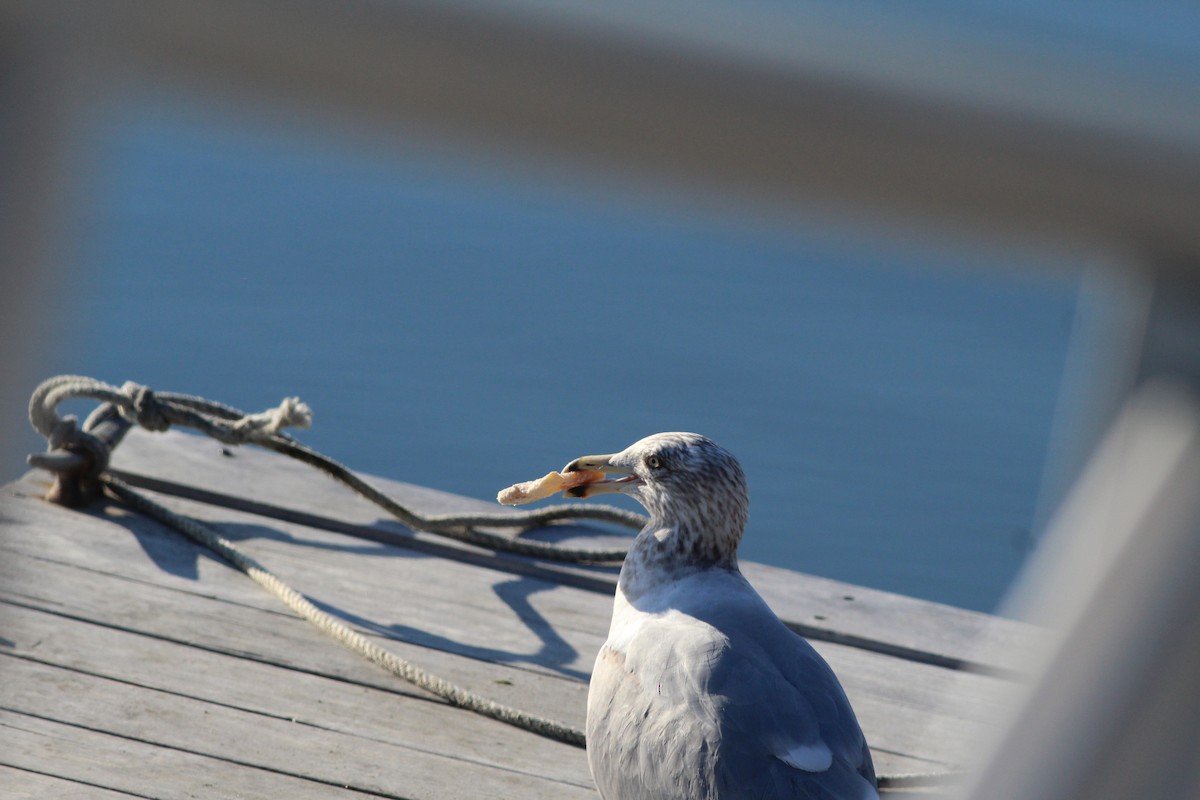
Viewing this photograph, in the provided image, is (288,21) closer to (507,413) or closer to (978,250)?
(978,250)

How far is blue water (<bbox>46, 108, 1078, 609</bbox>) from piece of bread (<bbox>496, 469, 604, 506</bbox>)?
2.64m

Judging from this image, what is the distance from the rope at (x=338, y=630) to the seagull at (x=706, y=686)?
34cm

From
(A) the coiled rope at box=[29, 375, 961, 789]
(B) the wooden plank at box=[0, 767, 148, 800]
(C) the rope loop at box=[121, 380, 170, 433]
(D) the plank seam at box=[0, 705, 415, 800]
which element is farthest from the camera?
(C) the rope loop at box=[121, 380, 170, 433]

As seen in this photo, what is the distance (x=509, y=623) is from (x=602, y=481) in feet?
2.02

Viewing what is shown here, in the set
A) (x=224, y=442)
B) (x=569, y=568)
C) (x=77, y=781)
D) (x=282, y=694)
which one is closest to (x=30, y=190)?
Result: (x=77, y=781)

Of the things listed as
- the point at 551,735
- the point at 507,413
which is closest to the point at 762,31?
the point at 551,735

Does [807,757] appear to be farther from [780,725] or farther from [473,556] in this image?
[473,556]

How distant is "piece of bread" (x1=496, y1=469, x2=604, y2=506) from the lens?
198 centimetres

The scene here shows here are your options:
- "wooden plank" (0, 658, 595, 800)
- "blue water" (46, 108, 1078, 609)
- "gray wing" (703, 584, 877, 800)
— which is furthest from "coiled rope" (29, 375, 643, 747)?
"blue water" (46, 108, 1078, 609)

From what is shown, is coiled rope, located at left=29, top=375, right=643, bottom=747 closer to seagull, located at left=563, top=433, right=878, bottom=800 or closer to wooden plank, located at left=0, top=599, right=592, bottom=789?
wooden plank, located at left=0, top=599, right=592, bottom=789

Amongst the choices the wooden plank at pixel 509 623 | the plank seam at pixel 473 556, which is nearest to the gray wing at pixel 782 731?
the wooden plank at pixel 509 623

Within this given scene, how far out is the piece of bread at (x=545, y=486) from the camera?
198cm

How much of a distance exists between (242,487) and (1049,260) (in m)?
2.82

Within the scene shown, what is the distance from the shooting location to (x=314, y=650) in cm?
242
